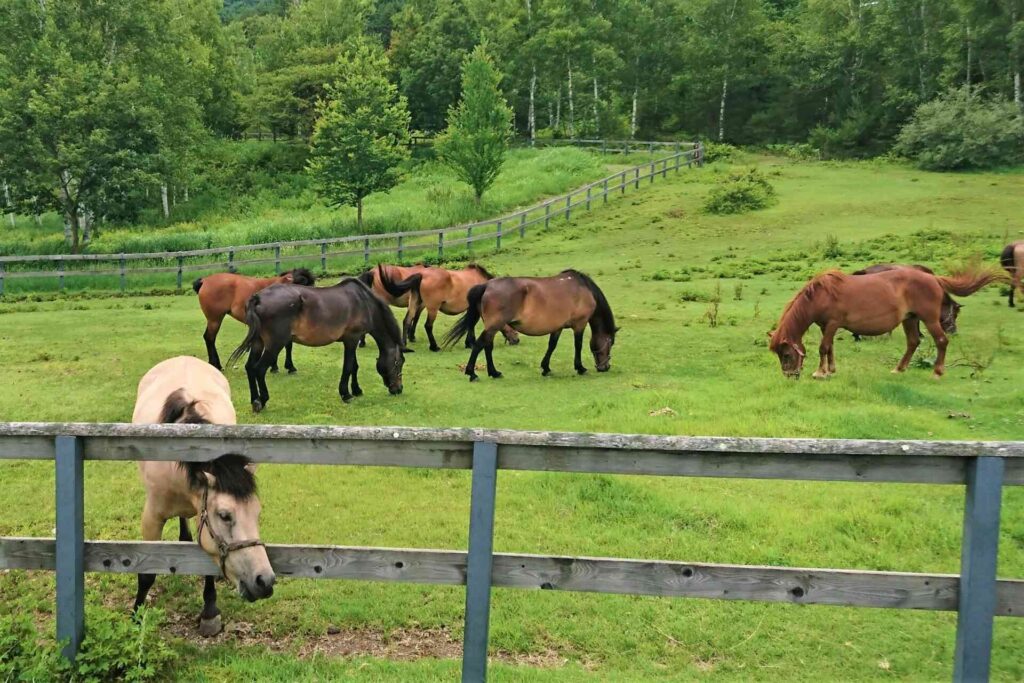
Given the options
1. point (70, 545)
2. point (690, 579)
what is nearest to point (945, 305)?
point (690, 579)

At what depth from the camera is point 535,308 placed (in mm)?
11258

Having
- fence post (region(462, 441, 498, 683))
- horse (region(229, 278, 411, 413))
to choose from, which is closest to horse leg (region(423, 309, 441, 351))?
horse (region(229, 278, 411, 413))

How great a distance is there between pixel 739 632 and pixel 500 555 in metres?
1.84

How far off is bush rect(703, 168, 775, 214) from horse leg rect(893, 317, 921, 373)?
17586 millimetres

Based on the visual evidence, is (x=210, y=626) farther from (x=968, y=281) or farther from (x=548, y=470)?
(x=968, y=281)

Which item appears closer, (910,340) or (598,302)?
(910,340)

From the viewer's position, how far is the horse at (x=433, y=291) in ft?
45.7

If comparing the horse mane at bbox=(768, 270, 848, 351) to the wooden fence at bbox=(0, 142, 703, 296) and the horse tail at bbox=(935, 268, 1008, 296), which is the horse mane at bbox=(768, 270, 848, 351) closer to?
the horse tail at bbox=(935, 268, 1008, 296)

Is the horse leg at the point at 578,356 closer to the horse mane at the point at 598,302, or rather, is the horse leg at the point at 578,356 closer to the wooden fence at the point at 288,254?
the horse mane at the point at 598,302

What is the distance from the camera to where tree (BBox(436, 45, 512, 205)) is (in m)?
30.5

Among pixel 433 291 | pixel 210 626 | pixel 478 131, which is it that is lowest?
pixel 210 626

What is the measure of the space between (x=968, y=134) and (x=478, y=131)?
21917mm

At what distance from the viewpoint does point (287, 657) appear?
3891 mm

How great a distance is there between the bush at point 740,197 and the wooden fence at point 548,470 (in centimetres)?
2653
